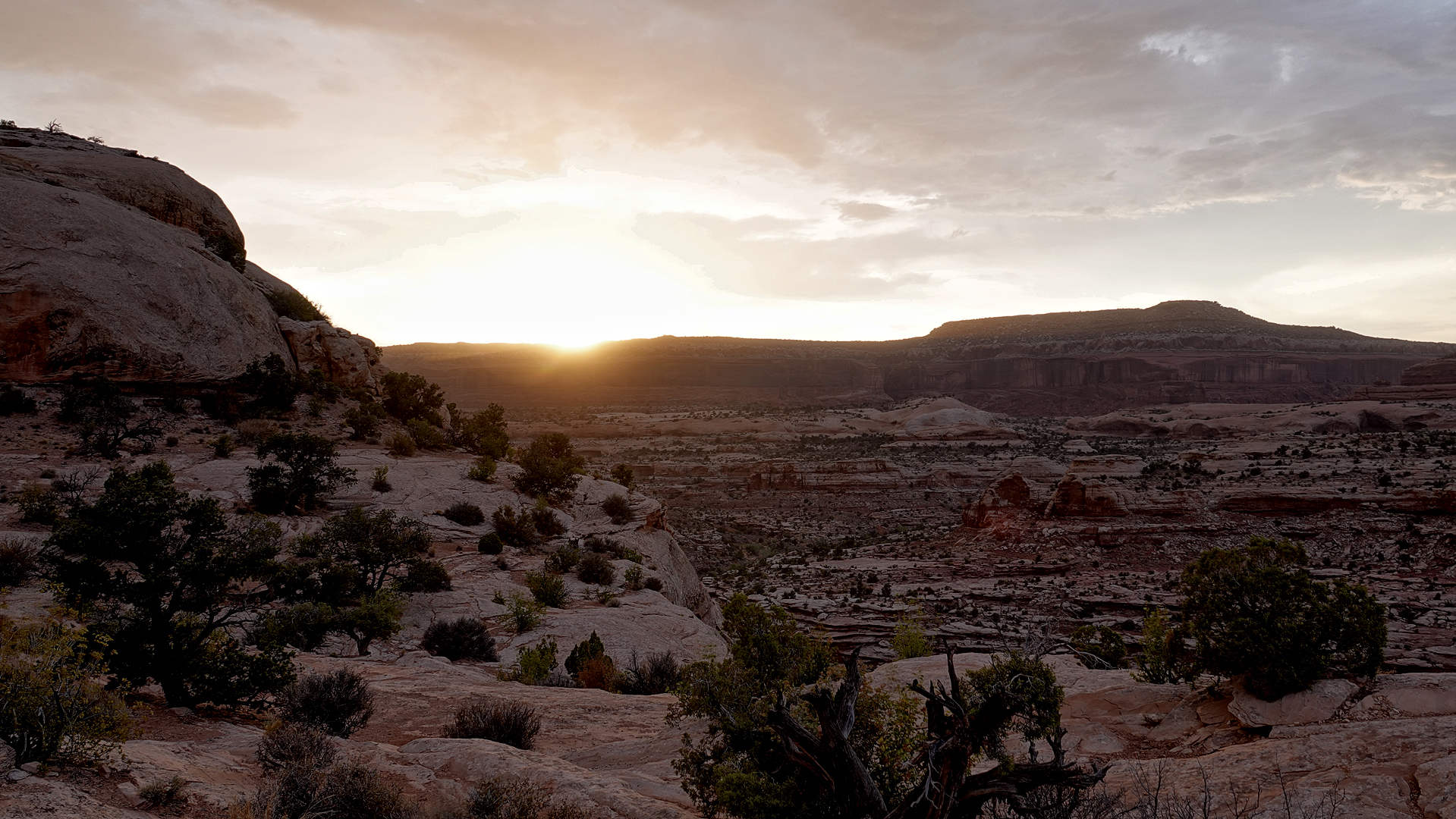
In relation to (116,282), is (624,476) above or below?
below

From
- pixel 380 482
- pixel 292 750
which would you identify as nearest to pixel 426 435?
pixel 380 482

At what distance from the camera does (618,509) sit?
28.0 meters

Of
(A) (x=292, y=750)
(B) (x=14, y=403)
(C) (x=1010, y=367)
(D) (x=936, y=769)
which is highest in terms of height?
(C) (x=1010, y=367)

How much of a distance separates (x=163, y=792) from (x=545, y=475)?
21877 millimetres

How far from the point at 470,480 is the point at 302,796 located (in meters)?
21.0

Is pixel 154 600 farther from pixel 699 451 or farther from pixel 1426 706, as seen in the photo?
pixel 699 451

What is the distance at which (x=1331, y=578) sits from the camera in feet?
82.5

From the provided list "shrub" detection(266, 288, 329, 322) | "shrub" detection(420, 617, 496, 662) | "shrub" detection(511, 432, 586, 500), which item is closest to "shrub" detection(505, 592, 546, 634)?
"shrub" detection(420, 617, 496, 662)

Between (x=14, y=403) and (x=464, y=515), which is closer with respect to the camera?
(x=14, y=403)

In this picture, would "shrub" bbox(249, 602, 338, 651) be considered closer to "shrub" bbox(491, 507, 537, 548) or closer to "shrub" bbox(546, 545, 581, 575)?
"shrub" bbox(546, 545, 581, 575)

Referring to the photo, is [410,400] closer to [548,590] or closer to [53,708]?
[548,590]

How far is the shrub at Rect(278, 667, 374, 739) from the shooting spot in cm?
894

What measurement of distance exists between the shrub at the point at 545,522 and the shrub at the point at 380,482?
4924 mm

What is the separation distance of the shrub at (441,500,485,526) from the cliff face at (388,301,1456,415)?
90.6 metres
